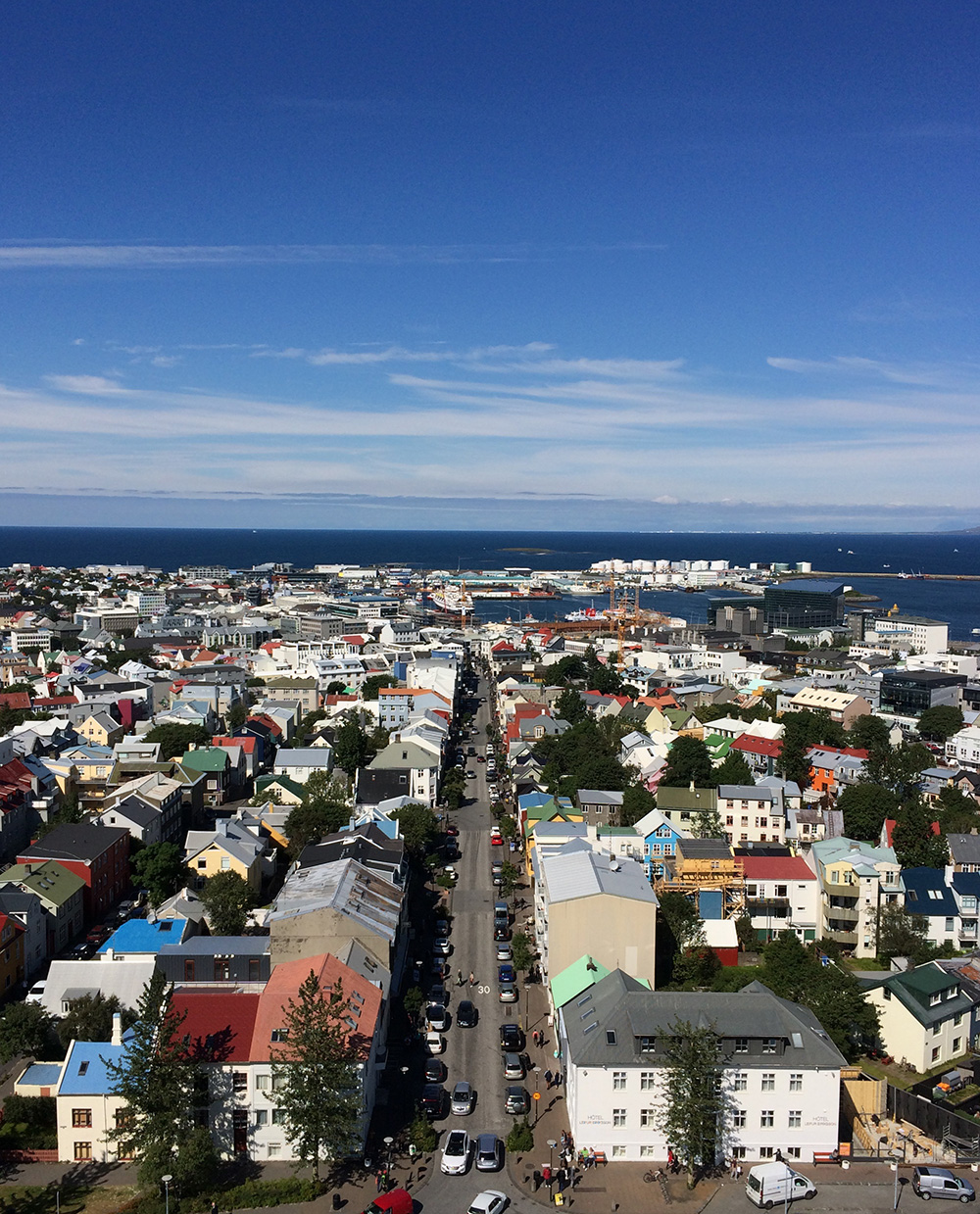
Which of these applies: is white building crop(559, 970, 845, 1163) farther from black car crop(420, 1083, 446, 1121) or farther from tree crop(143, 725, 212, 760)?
tree crop(143, 725, 212, 760)

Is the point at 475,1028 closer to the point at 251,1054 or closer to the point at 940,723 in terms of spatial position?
the point at 251,1054

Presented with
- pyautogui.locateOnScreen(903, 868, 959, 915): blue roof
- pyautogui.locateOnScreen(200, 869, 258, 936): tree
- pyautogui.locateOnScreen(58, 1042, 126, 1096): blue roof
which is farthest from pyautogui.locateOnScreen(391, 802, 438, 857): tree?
pyautogui.locateOnScreen(903, 868, 959, 915): blue roof

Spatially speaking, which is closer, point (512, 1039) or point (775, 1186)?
point (775, 1186)

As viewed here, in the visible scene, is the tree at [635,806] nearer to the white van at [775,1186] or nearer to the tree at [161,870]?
the tree at [161,870]

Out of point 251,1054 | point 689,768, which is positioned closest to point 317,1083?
point 251,1054

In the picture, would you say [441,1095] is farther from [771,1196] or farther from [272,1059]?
[771,1196]

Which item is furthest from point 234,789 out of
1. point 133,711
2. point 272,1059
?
point 272,1059

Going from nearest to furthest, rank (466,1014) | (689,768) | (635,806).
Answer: (466,1014) < (635,806) < (689,768)
